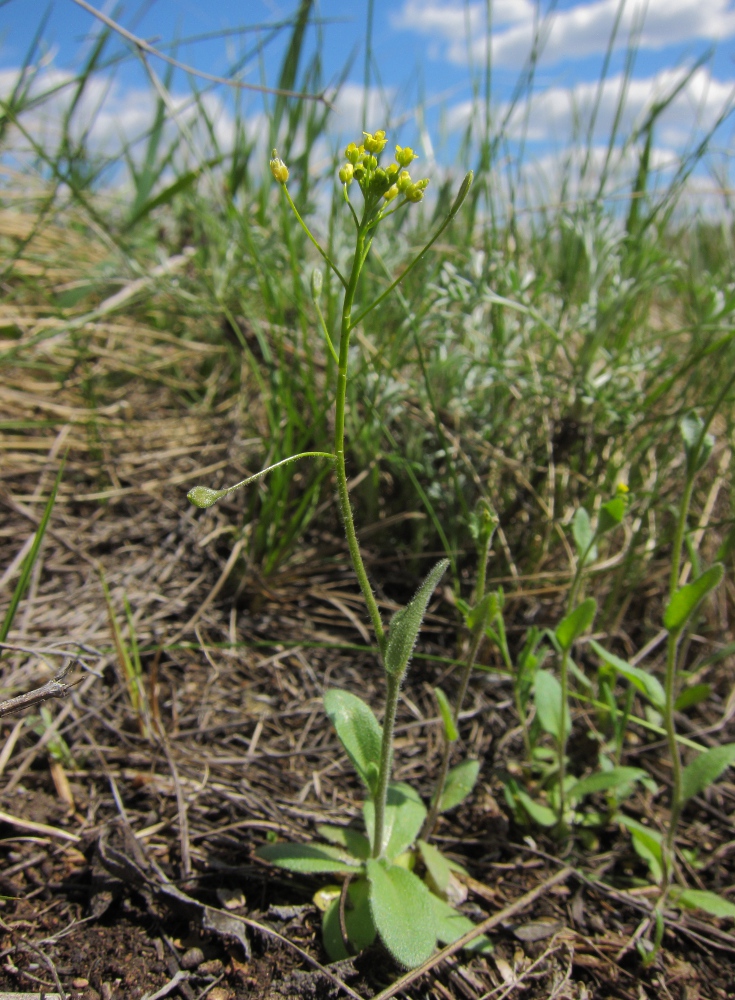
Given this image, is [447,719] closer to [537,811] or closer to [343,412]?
[537,811]

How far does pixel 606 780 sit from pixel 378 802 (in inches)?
22.8

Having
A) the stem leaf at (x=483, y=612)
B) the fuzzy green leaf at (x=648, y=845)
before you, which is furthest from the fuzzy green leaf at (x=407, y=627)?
the fuzzy green leaf at (x=648, y=845)

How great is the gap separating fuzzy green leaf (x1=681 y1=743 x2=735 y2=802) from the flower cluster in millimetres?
1350

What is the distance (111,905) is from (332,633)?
967mm

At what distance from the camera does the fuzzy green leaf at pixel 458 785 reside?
1.54 metres

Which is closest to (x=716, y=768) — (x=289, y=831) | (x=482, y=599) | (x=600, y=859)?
(x=600, y=859)

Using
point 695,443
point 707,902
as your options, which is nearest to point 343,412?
point 695,443

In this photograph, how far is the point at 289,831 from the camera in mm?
1573

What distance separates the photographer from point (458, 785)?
61.7 inches

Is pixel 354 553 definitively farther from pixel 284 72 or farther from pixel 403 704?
pixel 284 72

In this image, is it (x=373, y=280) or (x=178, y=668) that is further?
(x=373, y=280)

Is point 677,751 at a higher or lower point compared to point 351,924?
higher

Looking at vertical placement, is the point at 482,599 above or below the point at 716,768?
above

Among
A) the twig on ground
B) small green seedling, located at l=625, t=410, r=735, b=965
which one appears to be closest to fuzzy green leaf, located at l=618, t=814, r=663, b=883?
small green seedling, located at l=625, t=410, r=735, b=965
